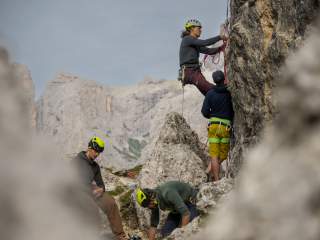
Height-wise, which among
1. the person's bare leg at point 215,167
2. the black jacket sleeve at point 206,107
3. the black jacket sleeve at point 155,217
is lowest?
the black jacket sleeve at point 155,217

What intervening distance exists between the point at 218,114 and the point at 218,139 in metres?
0.74

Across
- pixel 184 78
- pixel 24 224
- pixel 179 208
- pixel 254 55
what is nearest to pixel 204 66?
pixel 184 78

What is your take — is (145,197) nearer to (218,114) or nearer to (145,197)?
(145,197)

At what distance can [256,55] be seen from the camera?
12.7m

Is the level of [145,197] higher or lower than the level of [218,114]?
lower

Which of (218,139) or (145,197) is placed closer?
(145,197)

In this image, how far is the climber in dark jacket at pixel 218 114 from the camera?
1408 centimetres

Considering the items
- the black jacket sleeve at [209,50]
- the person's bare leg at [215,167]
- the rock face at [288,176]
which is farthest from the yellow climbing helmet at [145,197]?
the rock face at [288,176]

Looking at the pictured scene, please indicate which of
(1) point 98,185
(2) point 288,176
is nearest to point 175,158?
(1) point 98,185

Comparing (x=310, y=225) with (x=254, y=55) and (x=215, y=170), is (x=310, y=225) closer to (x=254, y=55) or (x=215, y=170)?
(x=254, y=55)

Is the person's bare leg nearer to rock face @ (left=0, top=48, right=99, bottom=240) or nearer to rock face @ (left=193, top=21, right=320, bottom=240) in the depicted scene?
rock face @ (left=0, top=48, right=99, bottom=240)

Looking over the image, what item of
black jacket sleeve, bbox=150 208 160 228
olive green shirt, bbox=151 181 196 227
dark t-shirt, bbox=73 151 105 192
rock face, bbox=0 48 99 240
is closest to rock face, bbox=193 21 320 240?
rock face, bbox=0 48 99 240

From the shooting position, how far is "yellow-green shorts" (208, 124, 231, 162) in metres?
14.2

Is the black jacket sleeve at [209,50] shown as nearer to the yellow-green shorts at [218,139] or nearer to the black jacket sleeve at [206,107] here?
the black jacket sleeve at [206,107]
